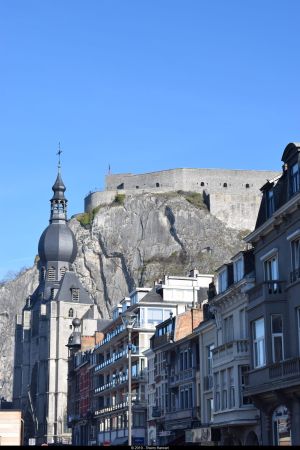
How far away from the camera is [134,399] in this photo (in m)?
56.7

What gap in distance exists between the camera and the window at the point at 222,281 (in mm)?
36906

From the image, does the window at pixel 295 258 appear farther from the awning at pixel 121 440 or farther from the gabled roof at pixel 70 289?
the gabled roof at pixel 70 289

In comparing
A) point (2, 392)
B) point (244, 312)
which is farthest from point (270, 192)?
point (2, 392)

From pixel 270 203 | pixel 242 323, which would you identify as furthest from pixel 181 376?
pixel 270 203

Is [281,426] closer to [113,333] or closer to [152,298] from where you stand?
[152,298]

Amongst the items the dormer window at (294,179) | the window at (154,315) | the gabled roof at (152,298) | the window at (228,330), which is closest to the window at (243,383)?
the window at (228,330)

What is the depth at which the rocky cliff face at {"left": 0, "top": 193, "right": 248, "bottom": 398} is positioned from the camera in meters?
126

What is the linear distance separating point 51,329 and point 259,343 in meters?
86.3

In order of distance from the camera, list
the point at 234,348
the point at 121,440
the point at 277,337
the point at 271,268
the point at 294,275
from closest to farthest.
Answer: the point at 294,275
the point at 277,337
the point at 271,268
the point at 234,348
the point at 121,440

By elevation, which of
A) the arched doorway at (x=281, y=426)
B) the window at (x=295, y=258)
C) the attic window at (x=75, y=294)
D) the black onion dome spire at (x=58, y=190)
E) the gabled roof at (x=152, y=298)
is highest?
the black onion dome spire at (x=58, y=190)

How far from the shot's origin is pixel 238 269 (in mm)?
35000

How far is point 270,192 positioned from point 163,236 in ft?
327

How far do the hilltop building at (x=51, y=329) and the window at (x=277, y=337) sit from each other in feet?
254

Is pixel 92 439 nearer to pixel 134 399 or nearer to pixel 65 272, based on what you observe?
pixel 134 399
